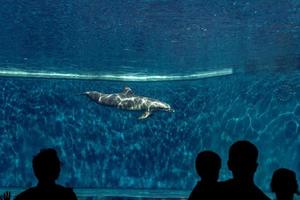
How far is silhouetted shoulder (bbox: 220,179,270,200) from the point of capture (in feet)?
14.0

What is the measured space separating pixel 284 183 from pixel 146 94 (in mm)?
22232

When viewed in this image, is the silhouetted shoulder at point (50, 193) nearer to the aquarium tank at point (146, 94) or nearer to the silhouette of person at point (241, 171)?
the silhouette of person at point (241, 171)

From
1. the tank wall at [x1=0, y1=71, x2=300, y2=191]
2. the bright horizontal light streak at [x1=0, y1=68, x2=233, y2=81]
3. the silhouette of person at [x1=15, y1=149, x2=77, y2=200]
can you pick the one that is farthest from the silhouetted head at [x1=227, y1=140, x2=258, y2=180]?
the bright horizontal light streak at [x1=0, y1=68, x2=233, y2=81]

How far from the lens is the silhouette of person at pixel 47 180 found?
4.31 metres

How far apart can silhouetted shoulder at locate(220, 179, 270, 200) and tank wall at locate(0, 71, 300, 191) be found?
17366mm

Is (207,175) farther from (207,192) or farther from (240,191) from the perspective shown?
(240,191)

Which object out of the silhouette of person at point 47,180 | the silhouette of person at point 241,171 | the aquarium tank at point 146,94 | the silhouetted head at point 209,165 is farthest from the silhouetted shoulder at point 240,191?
the aquarium tank at point 146,94

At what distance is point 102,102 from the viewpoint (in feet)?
67.8

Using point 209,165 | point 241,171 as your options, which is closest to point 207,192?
point 209,165

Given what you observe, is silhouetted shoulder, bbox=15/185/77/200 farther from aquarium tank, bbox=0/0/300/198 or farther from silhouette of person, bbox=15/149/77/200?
aquarium tank, bbox=0/0/300/198

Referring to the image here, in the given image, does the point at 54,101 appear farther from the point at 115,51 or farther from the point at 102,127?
the point at 115,51

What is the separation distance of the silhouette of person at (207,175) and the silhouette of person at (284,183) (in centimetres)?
62

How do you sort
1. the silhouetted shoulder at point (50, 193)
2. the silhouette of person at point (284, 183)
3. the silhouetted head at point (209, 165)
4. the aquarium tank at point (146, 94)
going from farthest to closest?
the aquarium tank at point (146, 94)
the silhouetted head at point (209, 165)
the silhouetted shoulder at point (50, 193)
the silhouette of person at point (284, 183)

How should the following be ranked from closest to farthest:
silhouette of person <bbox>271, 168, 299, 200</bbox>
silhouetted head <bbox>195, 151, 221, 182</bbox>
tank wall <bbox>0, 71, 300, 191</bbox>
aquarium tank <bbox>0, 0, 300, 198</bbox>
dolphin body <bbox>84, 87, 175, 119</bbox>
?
silhouette of person <bbox>271, 168, 299, 200</bbox>, silhouetted head <bbox>195, 151, 221, 182</bbox>, aquarium tank <bbox>0, 0, 300, 198</bbox>, dolphin body <bbox>84, 87, 175, 119</bbox>, tank wall <bbox>0, 71, 300, 191</bbox>
